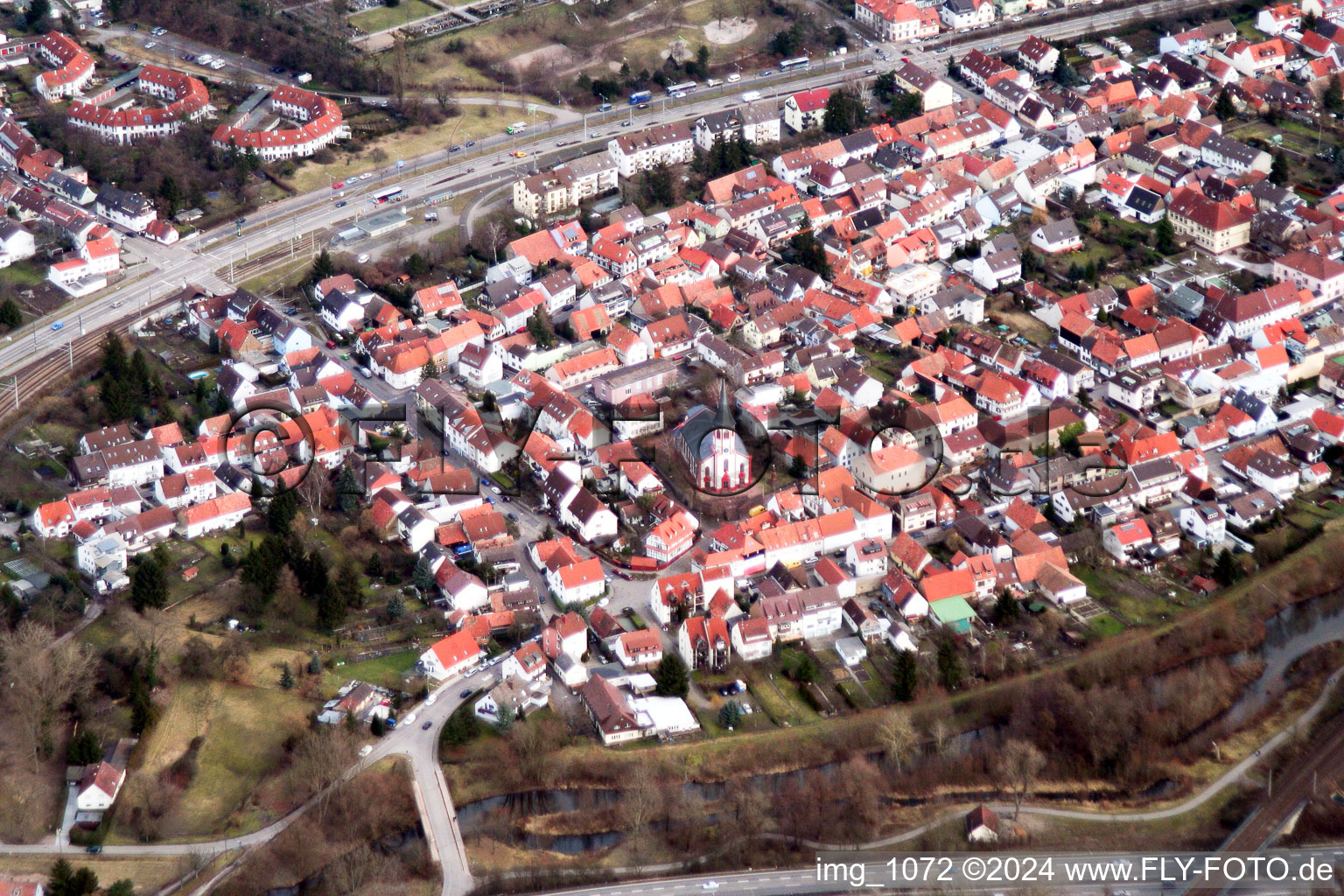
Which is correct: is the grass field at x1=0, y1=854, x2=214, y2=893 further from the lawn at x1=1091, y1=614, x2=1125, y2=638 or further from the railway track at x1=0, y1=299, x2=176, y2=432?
the lawn at x1=1091, y1=614, x2=1125, y2=638

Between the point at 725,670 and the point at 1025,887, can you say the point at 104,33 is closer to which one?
the point at 725,670

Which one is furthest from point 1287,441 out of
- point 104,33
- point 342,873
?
point 104,33

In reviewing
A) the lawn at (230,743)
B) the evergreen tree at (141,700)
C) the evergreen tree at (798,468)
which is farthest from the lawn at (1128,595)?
the evergreen tree at (141,700)

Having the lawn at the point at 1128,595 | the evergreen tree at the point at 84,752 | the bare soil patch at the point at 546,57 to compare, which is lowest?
the bare soil patch at the point at 546,57

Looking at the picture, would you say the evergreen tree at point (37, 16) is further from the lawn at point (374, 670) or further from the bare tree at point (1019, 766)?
the bare tree at point (1019, 766)

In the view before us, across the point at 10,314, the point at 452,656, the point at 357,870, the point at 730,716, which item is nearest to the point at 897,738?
the point at 730,716

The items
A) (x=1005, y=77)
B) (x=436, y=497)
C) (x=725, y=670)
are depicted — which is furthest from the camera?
(x=1005, y=77)
